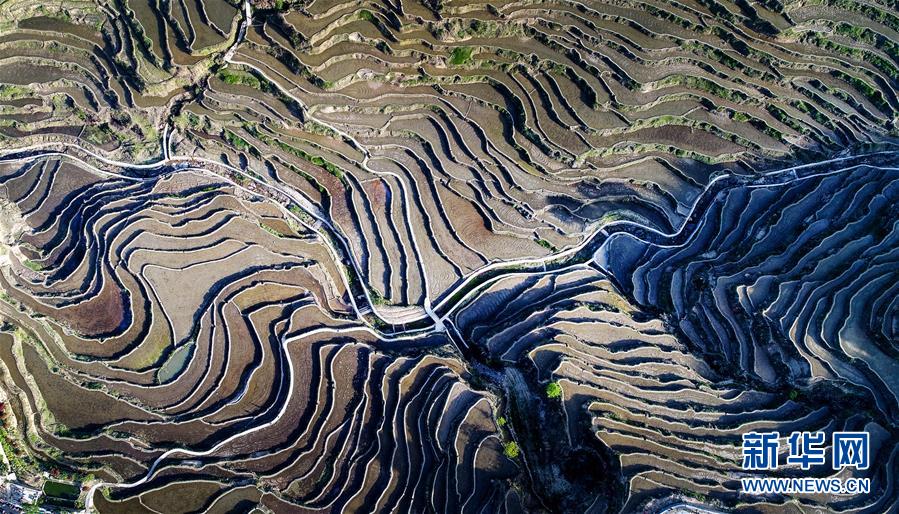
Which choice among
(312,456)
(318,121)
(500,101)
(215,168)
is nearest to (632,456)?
(312,456)

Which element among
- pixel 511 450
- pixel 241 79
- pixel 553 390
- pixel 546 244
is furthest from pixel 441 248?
pixel 241 79

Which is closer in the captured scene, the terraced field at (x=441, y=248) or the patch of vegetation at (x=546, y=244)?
the terraced field at (x=441, y=248)

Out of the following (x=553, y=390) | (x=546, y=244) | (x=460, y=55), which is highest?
(x=460, y=55)

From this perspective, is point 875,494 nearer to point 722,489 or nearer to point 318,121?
point 722,489

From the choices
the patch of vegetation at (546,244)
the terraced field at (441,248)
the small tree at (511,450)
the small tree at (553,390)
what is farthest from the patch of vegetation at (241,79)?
the small tree at (511,450)

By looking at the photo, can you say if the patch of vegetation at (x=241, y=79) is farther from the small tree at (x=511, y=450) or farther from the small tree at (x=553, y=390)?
the small tree at (x=511, y=450)

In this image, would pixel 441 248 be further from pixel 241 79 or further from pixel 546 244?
pixel 241 79
